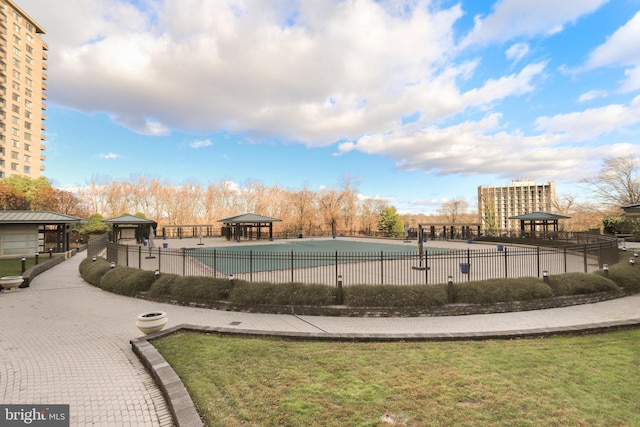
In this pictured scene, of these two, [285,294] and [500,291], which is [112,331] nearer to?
[285,294]

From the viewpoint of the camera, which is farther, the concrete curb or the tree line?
the tree line

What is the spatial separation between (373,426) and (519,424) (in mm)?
1835

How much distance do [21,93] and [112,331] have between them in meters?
77.0

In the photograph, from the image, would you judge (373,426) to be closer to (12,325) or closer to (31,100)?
(12,325)

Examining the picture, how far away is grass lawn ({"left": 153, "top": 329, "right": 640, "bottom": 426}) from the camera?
12.9 feet

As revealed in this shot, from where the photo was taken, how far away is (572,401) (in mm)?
4281

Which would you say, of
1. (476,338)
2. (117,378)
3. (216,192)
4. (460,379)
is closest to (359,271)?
(476,338)

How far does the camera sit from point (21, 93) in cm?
Result: 5794

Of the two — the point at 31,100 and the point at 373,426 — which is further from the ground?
the point at 31,100

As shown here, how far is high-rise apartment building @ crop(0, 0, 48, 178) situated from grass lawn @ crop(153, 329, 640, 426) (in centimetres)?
7201

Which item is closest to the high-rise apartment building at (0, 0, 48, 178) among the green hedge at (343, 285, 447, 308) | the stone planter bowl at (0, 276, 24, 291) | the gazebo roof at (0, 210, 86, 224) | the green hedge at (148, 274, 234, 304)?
the gazebo roof at (0, 210, 86, 224)

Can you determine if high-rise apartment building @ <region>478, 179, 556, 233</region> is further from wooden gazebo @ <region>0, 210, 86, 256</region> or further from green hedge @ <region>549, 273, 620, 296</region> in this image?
wooden gazebo @ <region>0, 210, 86, 256</region>

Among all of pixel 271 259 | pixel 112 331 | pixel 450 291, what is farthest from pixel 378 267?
pixel 112 331

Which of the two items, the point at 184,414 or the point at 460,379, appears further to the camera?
the point at 460,379
